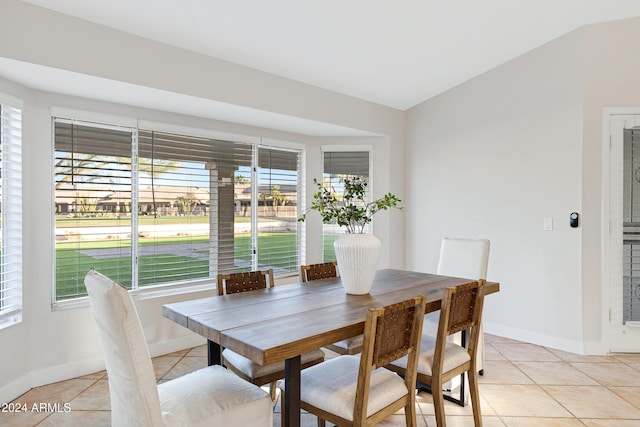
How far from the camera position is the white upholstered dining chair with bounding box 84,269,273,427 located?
4.73ft

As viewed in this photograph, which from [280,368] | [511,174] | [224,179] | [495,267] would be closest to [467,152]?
[511,174]

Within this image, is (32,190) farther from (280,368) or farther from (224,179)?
(280,368)

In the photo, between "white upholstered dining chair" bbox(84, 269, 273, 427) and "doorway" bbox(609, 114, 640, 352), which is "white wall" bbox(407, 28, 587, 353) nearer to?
"doorway" bbox(609, 114, 640, 352)

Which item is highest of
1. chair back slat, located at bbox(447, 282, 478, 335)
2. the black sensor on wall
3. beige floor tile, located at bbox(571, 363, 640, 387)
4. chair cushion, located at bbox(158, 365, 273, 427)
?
the black sensor on wall

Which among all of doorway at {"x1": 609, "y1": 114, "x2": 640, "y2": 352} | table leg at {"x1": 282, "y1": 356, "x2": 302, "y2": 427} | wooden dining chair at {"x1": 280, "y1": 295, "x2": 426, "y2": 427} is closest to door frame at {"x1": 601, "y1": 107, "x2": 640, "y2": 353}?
doorway at {"x1": 609, "y1": 114, "x2": 640, "y2": 352}

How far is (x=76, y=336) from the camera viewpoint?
3.12 metres

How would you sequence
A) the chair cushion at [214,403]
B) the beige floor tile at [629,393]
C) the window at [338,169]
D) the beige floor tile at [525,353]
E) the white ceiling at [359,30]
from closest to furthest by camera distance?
the chair cushion at [214,403]
the white ceiling at [359,30]
the beige floor tile at [629,393]
the beige floor tile at [525,353]
the window at [338,169]

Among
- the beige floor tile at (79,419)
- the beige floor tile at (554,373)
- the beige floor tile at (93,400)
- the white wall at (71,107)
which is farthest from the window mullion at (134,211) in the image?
the beige floor tile at (554,373)

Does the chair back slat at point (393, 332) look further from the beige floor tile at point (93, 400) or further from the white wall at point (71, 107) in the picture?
the white wall at point (71, 107)

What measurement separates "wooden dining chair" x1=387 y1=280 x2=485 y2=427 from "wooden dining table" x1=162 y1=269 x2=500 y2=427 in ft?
0.42

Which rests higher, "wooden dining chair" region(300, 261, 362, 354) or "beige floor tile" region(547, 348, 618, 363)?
"wooden dining chair" region(300, 261, 362, 354)

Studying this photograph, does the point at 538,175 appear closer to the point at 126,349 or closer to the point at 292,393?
the point at 292,393

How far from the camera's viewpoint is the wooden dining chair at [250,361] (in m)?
2.19

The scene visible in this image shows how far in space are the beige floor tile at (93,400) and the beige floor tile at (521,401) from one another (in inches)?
101
